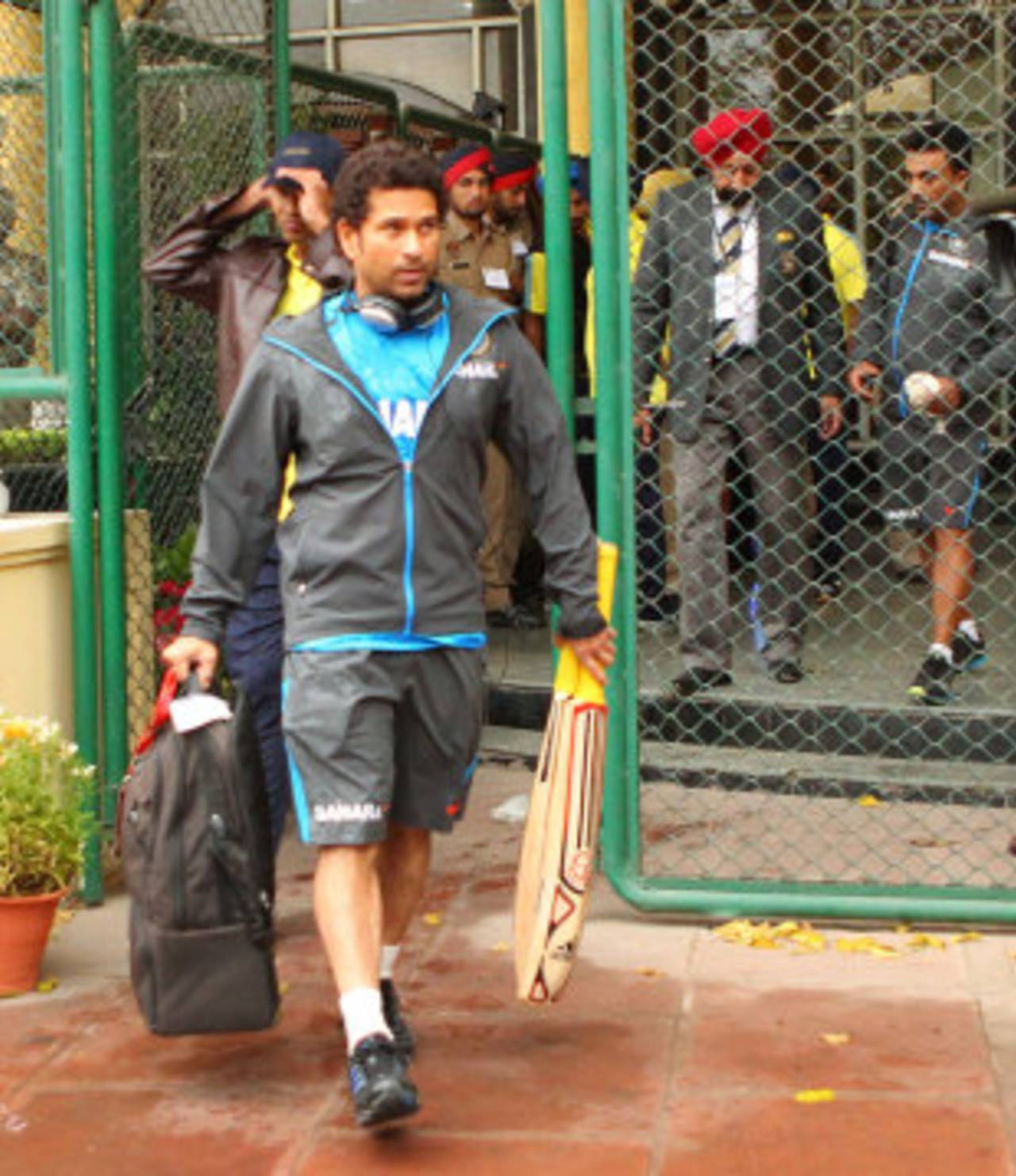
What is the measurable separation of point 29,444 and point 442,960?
2.74 metres

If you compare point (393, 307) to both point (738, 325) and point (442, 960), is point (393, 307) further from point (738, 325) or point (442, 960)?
point (738, 325)

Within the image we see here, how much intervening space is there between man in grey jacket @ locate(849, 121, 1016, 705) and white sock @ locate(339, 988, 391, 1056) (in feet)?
11.0

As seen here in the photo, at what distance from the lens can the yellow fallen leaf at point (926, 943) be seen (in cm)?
548

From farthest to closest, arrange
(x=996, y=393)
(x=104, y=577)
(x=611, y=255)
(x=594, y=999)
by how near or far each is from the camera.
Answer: (x=996, y=393) → (x=104, y=577) → (x=611, y=255) → (x=594, y=999)

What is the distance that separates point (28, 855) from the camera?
5.26 m

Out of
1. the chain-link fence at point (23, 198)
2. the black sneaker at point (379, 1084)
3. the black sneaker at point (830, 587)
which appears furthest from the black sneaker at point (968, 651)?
the black sneaker at point (379, 1084)

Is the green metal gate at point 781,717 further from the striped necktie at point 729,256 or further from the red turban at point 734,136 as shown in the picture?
the striped necktie at point 729,256

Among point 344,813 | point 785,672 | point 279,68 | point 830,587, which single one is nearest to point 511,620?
point 830,587

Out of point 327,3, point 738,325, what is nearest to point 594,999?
point 738,325

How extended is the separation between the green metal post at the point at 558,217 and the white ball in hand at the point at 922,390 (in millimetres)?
1700

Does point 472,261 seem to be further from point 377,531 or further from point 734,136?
point 377,531

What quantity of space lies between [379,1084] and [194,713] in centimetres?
87

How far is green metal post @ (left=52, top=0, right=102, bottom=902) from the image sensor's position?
590 cm

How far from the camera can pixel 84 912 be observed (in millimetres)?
5988
